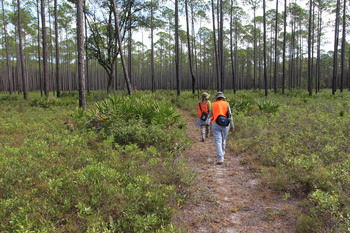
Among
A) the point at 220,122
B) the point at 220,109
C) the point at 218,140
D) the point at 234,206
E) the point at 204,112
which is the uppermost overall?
the point at 220,109

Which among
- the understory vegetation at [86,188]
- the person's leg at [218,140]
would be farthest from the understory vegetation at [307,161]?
the understory vegetation at [86,188]

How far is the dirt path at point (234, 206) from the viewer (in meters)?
3.11

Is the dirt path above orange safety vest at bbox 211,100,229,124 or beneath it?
beneath

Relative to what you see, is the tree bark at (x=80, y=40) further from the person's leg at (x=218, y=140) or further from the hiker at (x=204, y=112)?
the person's leg at (x=218, y=140)

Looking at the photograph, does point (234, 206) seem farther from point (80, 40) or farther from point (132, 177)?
point (80, 40)

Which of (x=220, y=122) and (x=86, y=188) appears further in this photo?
(x=220, y=122)

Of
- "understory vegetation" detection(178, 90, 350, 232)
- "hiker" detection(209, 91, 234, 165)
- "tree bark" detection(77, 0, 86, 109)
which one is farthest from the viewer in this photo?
"tree bark" detection(77, 0, 86, 109)

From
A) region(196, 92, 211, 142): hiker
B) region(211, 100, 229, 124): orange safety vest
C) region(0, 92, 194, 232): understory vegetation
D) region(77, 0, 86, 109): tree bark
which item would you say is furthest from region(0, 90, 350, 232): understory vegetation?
region(77, 0, 86, 109): tree bark

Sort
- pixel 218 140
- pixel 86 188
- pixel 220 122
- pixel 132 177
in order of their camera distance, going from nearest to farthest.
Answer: pixel 86 188, pixel 132 177, pixel 220 122, pixel 218 140

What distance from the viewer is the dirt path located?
311 cm

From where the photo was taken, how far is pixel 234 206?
3652 mm

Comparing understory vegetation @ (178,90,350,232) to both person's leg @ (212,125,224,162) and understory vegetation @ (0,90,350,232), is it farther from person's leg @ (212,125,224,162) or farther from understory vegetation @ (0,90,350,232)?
Result: person's leg @ (212,125,224,162)

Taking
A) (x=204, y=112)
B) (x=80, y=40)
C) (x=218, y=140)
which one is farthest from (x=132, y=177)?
(x=80, y=40)

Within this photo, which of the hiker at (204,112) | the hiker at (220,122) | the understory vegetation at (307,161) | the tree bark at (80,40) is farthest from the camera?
the tree bark at (80,40)
